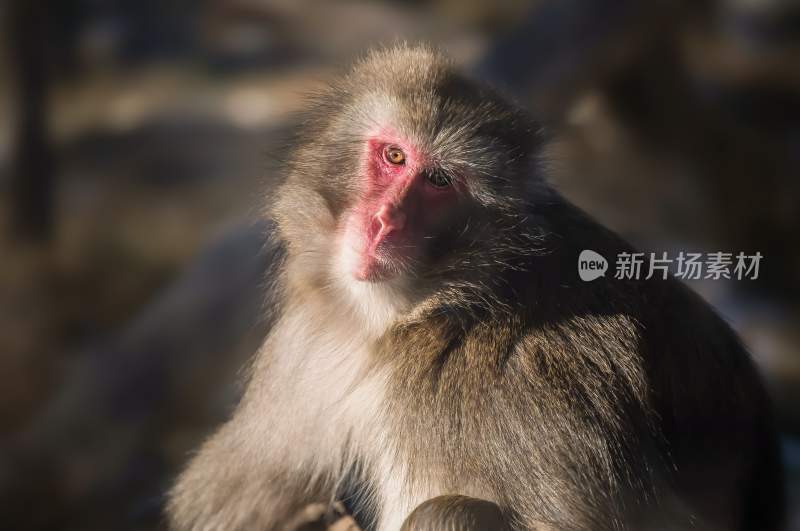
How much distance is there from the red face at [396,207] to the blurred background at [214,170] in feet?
1.10

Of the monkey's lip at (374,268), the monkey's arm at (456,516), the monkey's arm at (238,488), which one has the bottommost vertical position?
the monkey's arm at (238,488)

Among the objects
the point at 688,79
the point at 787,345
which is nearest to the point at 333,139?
the point at 688,79

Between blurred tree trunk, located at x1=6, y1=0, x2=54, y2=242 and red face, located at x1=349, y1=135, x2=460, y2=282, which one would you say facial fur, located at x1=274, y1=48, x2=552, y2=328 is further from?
blurred tree trunk, located at x1=6, y1=0, x2=54, y2=242

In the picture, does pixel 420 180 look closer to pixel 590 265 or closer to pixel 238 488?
pixel 590 265

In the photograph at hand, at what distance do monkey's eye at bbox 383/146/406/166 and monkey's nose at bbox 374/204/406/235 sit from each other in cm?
11

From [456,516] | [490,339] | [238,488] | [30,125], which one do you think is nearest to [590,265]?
[490,339]

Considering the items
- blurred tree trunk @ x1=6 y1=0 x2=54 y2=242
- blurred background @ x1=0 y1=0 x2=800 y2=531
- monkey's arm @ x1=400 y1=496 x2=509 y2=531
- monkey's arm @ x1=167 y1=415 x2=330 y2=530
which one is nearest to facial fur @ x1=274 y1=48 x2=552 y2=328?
blurred background @ x1=0 y1=0 x2=800 y2=531

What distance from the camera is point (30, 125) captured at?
222cm

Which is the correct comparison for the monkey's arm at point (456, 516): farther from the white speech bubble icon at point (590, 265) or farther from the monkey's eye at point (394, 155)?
the monkey's eye at point (394, 155)

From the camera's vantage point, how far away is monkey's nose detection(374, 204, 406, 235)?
162 centimetres

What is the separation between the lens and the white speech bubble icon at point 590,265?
5.81 feet

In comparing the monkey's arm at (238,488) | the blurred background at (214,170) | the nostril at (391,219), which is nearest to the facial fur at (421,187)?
the nostril at (391,219)

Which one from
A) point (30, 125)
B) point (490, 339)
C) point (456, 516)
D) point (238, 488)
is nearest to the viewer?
point (456, 516)

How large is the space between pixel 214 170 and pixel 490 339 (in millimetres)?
908
